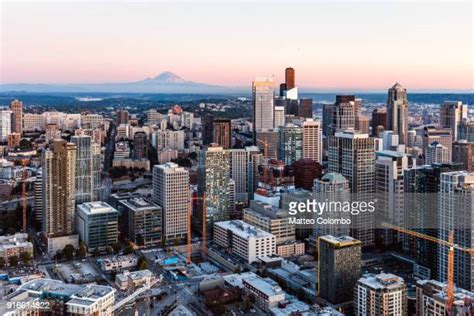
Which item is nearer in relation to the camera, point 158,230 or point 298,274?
point 298,274

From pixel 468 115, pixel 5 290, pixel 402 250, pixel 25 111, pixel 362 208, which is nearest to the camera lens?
pixel 5 290

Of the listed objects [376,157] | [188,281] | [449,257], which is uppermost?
[376,157]

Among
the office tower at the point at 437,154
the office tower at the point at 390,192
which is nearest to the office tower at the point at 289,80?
the office tower at the point at 437,154

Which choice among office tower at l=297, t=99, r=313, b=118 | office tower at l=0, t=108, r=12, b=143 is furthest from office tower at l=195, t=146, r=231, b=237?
office tower at l=297, t=99, r=313, b=118

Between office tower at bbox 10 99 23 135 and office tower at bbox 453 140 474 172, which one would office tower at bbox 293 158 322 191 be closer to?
office tower at bbox 453 140 474 172

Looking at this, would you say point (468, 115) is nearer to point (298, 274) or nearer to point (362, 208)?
point (362, 208)

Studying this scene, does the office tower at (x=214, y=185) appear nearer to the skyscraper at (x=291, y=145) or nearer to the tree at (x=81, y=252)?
the tree at (x=81, y=252)

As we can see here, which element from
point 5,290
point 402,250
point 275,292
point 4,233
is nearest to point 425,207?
point 402,250
